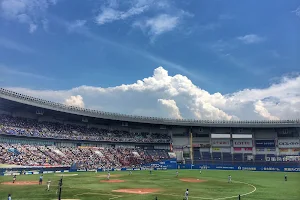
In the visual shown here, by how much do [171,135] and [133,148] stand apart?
20315mm

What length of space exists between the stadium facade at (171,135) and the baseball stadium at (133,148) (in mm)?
279

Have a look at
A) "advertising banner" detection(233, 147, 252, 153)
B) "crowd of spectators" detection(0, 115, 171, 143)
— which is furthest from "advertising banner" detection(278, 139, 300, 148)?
"crowd of spectators" detection(0, 115, 171, 143)

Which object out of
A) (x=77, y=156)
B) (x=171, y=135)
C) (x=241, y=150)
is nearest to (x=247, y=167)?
(x=241, y=150)

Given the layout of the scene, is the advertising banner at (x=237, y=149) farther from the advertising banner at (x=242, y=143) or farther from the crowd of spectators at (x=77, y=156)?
the crowd of spectators at (x=77, y=156)

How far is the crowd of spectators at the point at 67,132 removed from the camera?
74.3 m

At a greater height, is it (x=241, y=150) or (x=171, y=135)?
(x=171, y=135)

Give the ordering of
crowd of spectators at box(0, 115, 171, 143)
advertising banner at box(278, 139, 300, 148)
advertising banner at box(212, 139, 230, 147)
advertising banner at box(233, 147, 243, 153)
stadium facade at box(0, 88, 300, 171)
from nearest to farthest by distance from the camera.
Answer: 1. crowd of spectators at box(0, 115, 171, 143)
2. stadium facade at box(0, 88, 300, 171)
3. advertising banner at box(278, 139, 300, 148)
4. advertising banner at box(233, 147, 243, 153)
5. advertising banner at box(212, 139, 230, 147)

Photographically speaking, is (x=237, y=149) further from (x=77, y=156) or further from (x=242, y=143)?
(x=77, y=156)

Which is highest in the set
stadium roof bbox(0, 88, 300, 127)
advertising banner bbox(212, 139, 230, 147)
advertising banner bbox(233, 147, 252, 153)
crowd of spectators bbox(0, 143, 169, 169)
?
stadium roof bbox(0, 88, 300, 127)

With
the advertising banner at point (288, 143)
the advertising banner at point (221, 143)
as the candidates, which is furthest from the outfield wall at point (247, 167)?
the advertising banner at point (221, 143)

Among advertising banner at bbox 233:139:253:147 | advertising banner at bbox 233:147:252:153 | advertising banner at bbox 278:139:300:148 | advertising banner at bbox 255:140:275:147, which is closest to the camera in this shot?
advertising banner at bbox 278:139:300:148

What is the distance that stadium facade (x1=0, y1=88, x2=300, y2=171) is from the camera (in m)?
82.6

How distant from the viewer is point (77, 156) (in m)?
81.0

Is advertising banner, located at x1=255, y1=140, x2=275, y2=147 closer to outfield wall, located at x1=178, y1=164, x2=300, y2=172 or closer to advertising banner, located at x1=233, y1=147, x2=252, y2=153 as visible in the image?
advertising banner, located at x1=233, y1=147, x2=252, y2=153
